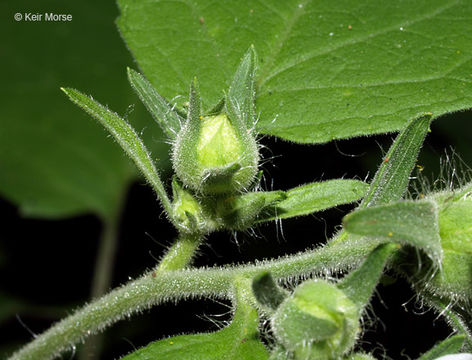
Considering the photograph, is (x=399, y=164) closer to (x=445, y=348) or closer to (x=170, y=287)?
(x=445, y=348)

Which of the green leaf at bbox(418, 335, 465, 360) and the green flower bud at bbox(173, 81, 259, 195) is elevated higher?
the green flower bud at bbox(173, 81, 259, 195)

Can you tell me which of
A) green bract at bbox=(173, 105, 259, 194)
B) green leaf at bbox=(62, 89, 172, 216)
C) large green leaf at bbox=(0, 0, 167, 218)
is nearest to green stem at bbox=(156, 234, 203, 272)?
green leaf at bbox=(62, 89, 172, 216)

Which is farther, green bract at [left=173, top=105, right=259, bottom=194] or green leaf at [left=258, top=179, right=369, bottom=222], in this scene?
green leaf at [left=258, top=179, right=369, bottom=222]

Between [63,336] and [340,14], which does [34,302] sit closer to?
[63,336]

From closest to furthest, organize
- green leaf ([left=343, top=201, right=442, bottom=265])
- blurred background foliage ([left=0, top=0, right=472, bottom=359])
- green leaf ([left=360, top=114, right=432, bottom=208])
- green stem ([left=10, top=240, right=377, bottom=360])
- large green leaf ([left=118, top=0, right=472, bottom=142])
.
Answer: green leaf ([left=343, top=201, right=442, bottom=265]) → green leaf ([left=360, top=114, right=432, bottom=208]) → green stem ([left=10, top=240, right=377, bottom=360]) → large green leaf ([left=118, top=0, right=472, bottom=142]) → blurred background foliage ([left=0, top=0, right=472, bottom=359])

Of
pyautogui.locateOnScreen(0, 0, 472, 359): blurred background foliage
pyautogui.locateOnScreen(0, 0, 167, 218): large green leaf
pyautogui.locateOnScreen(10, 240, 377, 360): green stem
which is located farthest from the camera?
pyautogui.locateOnScreen(0, 0, 167, 218): large green leaf

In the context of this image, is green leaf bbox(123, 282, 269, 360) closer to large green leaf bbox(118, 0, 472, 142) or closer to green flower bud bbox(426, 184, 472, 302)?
green flower bud bbox(426, 184, 472, 302)

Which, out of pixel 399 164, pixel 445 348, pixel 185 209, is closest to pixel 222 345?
pixel 185 209
